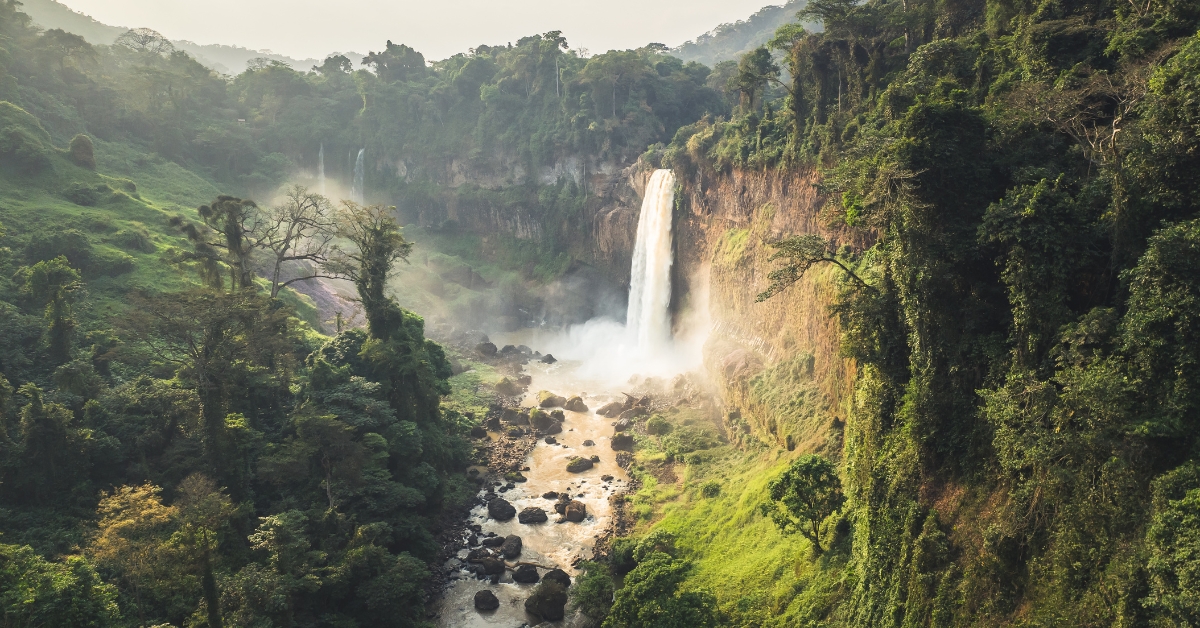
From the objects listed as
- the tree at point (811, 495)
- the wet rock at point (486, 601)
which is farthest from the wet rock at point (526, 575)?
the tree at point (811, 495)

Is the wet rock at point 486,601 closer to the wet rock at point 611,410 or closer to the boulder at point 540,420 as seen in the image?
the boulder at point 540,420

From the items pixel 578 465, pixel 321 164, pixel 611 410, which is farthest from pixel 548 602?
pixel 321 164

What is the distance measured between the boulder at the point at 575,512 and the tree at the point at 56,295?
23842 millimetres

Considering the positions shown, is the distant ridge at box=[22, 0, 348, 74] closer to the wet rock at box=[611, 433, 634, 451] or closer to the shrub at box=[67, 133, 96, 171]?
the shrub at box=[67, 133, 96, 171]

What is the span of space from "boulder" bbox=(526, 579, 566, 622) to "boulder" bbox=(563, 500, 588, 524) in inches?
254

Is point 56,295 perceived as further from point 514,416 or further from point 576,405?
point 576,405

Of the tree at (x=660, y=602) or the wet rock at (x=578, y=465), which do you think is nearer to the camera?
the tree at (x=660, y=602)

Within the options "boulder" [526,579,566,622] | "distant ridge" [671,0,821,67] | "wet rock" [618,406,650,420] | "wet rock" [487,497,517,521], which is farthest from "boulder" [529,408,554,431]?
"distant ridge" [671,0,821,67]

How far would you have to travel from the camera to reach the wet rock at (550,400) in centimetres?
4716

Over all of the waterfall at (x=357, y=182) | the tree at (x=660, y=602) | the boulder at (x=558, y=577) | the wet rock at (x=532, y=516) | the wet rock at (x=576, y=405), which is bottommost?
the wet rock at (x=532, y=516)

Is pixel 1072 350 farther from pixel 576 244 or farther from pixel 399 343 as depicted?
pixel 576 244

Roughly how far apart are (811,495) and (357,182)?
7750cm

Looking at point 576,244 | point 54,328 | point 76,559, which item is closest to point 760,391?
point 76,559

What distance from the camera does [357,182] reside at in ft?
277
